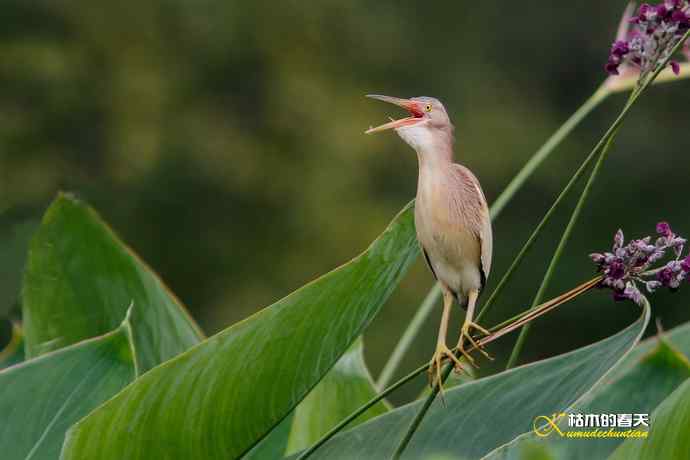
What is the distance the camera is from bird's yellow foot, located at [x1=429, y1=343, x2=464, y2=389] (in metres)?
1.46

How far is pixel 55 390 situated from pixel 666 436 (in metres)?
0.75

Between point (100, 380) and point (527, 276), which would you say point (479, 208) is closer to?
point (100, 380)

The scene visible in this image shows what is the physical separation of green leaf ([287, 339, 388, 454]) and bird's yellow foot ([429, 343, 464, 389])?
42cm

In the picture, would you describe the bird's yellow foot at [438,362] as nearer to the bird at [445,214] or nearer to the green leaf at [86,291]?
the bird at [445,214]

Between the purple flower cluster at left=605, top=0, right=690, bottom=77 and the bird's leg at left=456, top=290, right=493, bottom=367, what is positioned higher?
the purple flower cluster at left=605, top=0, right=690, bottom=77

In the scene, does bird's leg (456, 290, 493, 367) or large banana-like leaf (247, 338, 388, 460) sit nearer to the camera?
bird's leg (456, 290, 493, 367)

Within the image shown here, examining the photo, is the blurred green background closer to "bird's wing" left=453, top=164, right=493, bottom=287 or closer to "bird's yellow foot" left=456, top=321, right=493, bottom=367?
Result: "bird's wing" left=453, top=164, right=493, bottom=287

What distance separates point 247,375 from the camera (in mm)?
1510

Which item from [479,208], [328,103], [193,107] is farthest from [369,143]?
[479,208]

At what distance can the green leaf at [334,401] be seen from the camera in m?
1.99

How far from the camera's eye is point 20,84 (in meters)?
11.6

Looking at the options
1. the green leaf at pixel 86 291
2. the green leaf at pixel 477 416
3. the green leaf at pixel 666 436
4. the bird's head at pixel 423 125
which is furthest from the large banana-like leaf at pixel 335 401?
the green leaf at pixel 666 436

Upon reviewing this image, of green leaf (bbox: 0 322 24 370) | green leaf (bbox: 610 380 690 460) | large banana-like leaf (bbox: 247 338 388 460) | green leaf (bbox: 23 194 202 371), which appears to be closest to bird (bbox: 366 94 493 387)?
green leaf (bbox: 610 380 690 460)

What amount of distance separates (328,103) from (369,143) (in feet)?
2.02
